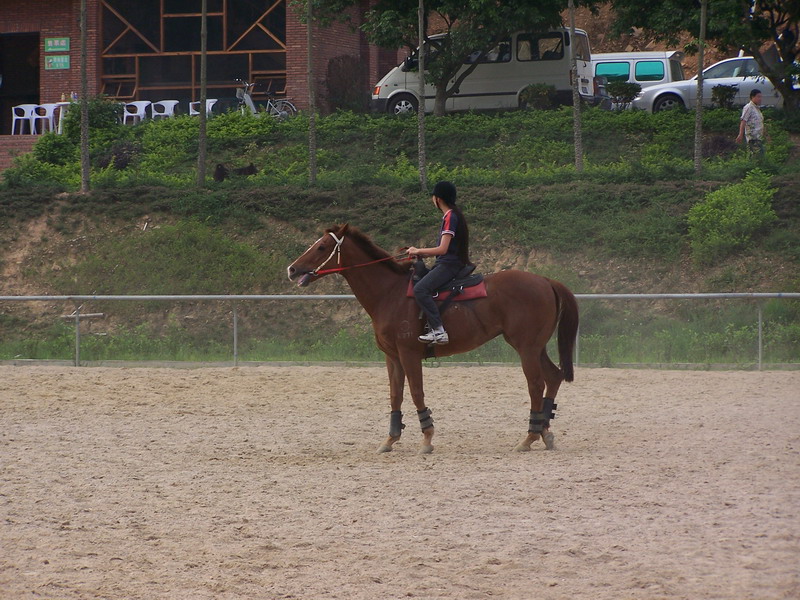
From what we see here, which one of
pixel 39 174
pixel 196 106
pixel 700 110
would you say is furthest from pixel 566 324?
pixel 196 106

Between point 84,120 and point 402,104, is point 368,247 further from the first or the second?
point 402,104

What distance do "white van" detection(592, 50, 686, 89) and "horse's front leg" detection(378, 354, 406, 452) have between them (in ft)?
97.7

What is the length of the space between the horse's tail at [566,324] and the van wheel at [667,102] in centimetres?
2230

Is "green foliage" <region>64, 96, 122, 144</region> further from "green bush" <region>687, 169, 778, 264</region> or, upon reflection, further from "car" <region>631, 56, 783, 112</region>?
"green bush" <region>687, 169, 778, 264</region>

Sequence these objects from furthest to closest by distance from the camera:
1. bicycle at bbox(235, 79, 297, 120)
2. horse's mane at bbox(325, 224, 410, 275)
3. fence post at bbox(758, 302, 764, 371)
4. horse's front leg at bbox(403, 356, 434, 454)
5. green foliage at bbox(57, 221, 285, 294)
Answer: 1. bicycle at bbox(235, 79, 297, 120)
2. green foliage at bbox(57, 221, 285, 294)
3. fence post at bbox(758, 302, 764, 371)
4. horse's mane at bbox(325, 224, 410, 275)
5. horse's front leg at bbox(403, 356, 434, 454)

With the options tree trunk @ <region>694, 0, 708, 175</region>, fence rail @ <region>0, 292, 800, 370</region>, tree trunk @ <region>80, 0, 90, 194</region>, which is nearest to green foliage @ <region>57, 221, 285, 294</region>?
tree trunk @ <region>80, 0, 90, 194</region>

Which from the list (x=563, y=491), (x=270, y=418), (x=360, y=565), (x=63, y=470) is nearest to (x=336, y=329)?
(x=270, y=418)

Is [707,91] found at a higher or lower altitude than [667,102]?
higher

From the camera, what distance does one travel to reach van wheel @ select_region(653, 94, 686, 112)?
32.4m

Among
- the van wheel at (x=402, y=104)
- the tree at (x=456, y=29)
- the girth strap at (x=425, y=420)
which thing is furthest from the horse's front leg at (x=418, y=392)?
the van wheel at (x=402, y=104)

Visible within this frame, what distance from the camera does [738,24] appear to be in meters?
27.6

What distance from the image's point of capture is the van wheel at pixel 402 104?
109 feet

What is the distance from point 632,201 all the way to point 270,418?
46.5 ft

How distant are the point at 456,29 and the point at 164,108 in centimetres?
1128
